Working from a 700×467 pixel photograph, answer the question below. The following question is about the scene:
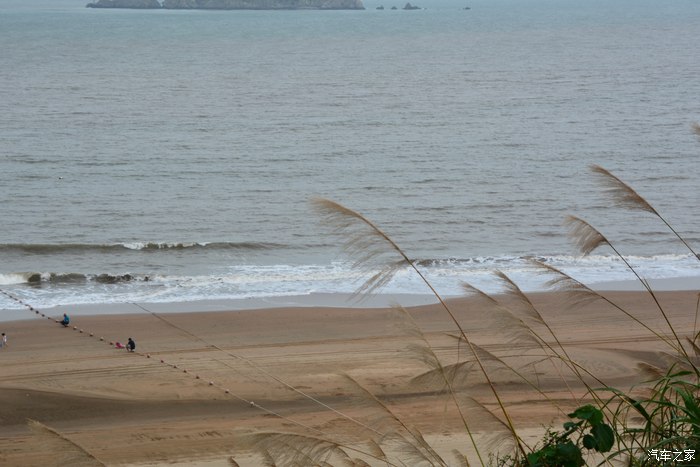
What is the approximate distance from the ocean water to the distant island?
95.5m

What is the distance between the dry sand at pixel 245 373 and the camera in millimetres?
11570

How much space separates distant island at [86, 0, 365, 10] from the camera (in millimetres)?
164000

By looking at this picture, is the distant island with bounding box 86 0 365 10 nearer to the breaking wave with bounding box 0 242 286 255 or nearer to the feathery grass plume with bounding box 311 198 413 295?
the breaking wave with bounding box 0 242 286 255

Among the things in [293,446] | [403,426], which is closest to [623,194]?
[403,426]

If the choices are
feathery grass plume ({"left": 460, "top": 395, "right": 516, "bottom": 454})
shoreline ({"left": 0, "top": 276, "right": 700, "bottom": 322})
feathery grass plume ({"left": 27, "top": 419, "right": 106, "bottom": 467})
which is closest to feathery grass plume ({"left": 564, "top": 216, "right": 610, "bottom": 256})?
feathery grass plume ({"left": 460, "top": 395, "right": 516, "bottom": 454})

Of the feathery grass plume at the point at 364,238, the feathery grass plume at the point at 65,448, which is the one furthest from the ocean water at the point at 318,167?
the feathery grass plume at the point at 65,448

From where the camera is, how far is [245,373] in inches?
558

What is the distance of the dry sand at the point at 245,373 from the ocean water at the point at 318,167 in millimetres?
1903

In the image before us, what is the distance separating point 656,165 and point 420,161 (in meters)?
7.99

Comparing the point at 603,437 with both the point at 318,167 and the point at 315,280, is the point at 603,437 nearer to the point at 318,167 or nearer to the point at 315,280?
the point at 315,280

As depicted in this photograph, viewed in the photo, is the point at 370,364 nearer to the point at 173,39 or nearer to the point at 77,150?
the point at 77,150

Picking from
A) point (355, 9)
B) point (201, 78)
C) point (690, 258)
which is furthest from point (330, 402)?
point (355, 9)

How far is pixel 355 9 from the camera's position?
173 metres

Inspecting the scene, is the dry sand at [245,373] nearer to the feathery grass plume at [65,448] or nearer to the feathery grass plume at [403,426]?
the feathery grass plume at [403,426]
